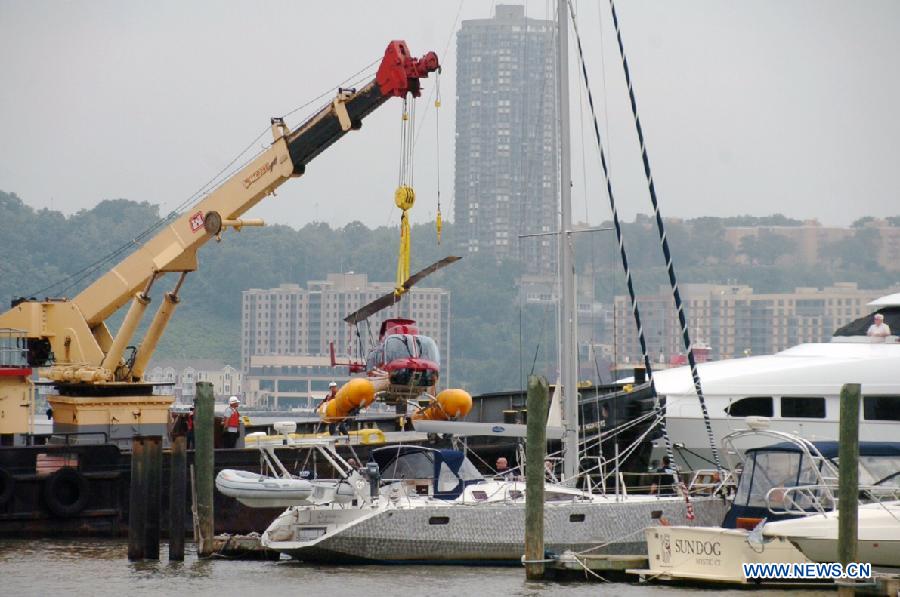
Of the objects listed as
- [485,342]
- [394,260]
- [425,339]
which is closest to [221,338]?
[394,260]

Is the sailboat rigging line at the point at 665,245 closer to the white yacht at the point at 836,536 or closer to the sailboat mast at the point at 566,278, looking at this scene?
the sailboat mast at the point at 566,278

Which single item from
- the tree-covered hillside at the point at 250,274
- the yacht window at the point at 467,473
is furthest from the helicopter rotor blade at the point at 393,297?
the tree-covered hillside at the point at 250,274

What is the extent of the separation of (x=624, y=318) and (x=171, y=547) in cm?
14930

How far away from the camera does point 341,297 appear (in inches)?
7372

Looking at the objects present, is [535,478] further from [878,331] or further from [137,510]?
[878,331]

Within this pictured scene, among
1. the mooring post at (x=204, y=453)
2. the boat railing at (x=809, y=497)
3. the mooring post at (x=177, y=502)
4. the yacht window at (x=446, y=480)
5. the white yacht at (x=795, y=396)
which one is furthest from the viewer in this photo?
the white yacht at (x=795, y=396)

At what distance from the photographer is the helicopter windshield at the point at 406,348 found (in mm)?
39656

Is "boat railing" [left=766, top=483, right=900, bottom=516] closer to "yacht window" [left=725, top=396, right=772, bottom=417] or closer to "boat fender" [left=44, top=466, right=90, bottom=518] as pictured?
"yacht window" [left=725, top=396, right=772, bottom=417]

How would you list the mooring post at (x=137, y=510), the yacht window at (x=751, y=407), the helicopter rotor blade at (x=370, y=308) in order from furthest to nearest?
the helicopter rotor blade at (x=370, y=308) → the yacht window at (x=751, y=407) → the mooring post at (x=137, y=510)

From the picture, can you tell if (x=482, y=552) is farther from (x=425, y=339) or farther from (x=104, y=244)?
(x=104, y=244)

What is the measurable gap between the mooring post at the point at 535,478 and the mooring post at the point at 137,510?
7.58 meters

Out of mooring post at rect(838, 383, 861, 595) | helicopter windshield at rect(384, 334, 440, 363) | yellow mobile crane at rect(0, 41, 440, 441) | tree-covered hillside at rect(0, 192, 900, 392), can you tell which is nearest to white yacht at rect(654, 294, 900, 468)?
helicopter windshield at rect(384, 334, 440, 363)

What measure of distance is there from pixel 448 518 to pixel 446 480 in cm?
90

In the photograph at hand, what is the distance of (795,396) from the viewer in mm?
39031
